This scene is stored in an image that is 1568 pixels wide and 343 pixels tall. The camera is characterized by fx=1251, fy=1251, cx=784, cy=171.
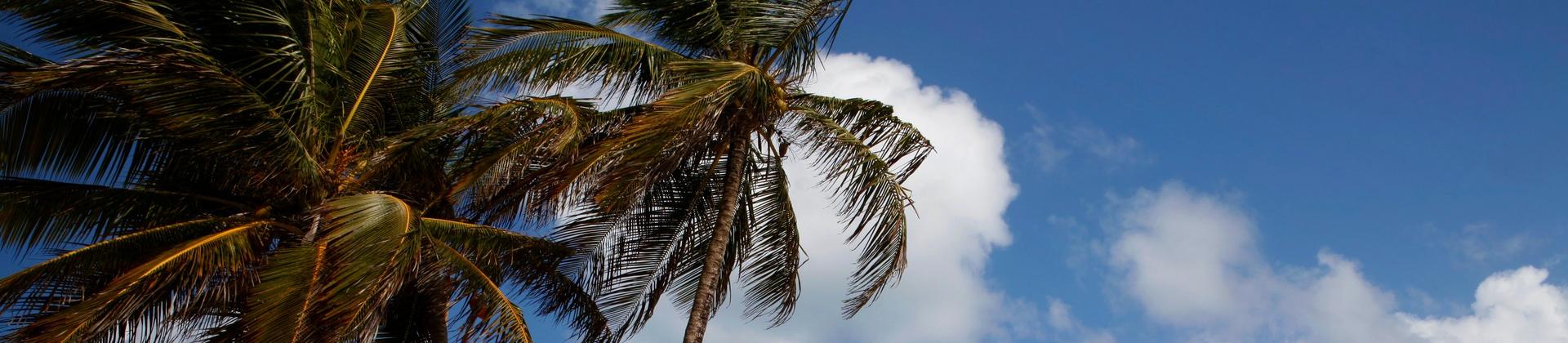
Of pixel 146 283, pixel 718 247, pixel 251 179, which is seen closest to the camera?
pixel 146 283

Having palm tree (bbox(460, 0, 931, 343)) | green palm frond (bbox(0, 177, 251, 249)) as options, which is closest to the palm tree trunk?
palm tree (bbox(460, 0, 931, 343))

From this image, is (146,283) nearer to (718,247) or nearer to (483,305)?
(483,305)

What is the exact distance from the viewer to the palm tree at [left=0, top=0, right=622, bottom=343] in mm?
11898

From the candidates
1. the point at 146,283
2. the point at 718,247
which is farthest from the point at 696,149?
the point at 146,283

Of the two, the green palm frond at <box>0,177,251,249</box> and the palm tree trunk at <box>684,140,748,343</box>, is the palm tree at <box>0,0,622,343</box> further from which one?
the palm tree trunk at <box>684,140,748,343</box>

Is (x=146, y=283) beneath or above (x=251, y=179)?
beneath

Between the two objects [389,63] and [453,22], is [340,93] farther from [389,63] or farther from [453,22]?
[453,22]

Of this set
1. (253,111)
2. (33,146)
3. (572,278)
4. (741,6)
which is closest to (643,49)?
(741,6)

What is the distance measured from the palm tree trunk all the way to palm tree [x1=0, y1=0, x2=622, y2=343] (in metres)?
1.71

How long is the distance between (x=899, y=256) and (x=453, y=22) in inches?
307

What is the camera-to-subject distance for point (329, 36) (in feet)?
46.4

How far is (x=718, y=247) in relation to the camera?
575 inches

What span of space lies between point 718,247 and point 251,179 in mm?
5146

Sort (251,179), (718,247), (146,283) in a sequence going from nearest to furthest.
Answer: (146,283)
(251,179)
(718,247)
